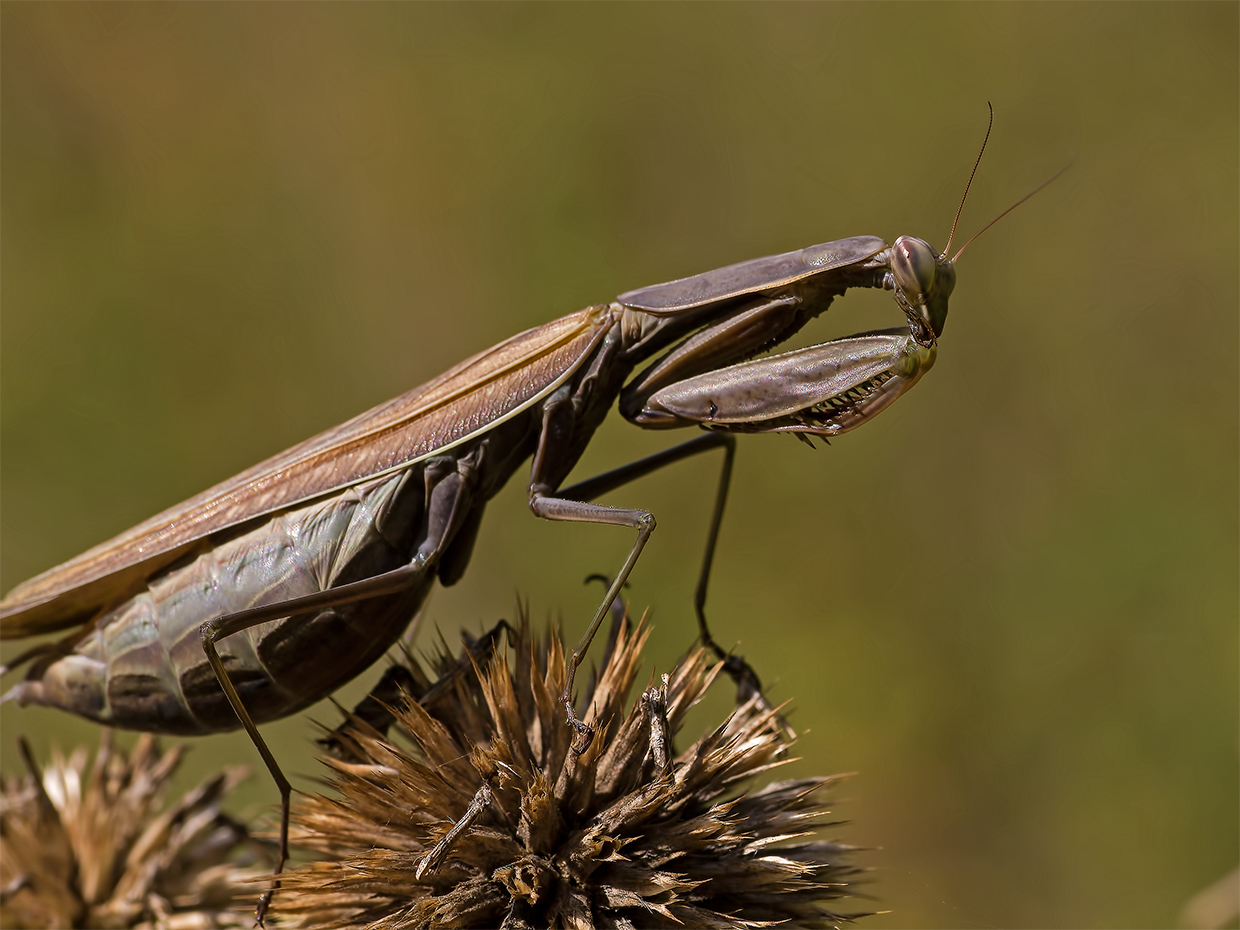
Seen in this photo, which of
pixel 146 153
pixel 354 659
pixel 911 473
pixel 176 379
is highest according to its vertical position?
pixel 146 153

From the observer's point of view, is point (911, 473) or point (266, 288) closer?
point (911, 473)

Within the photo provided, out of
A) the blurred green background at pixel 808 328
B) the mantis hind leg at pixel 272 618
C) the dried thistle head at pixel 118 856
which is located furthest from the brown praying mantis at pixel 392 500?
the blurred green background at pixel 808 328

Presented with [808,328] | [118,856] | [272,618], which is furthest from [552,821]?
[808,328]

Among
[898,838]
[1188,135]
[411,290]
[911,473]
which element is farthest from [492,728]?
[1188,135]

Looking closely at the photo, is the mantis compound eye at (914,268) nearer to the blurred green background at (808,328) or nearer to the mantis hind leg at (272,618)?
the mantis hind leg at (272,618)

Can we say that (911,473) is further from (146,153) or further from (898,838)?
(146,153)

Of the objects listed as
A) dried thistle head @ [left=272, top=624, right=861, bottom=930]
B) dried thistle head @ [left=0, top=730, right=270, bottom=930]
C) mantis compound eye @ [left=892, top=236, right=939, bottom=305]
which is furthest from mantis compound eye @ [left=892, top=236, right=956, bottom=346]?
dried thistle head @ [left=0, top=730, right=270, bottom=930]

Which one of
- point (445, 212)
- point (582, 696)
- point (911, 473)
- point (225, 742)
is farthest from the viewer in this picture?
point (445, 212)
